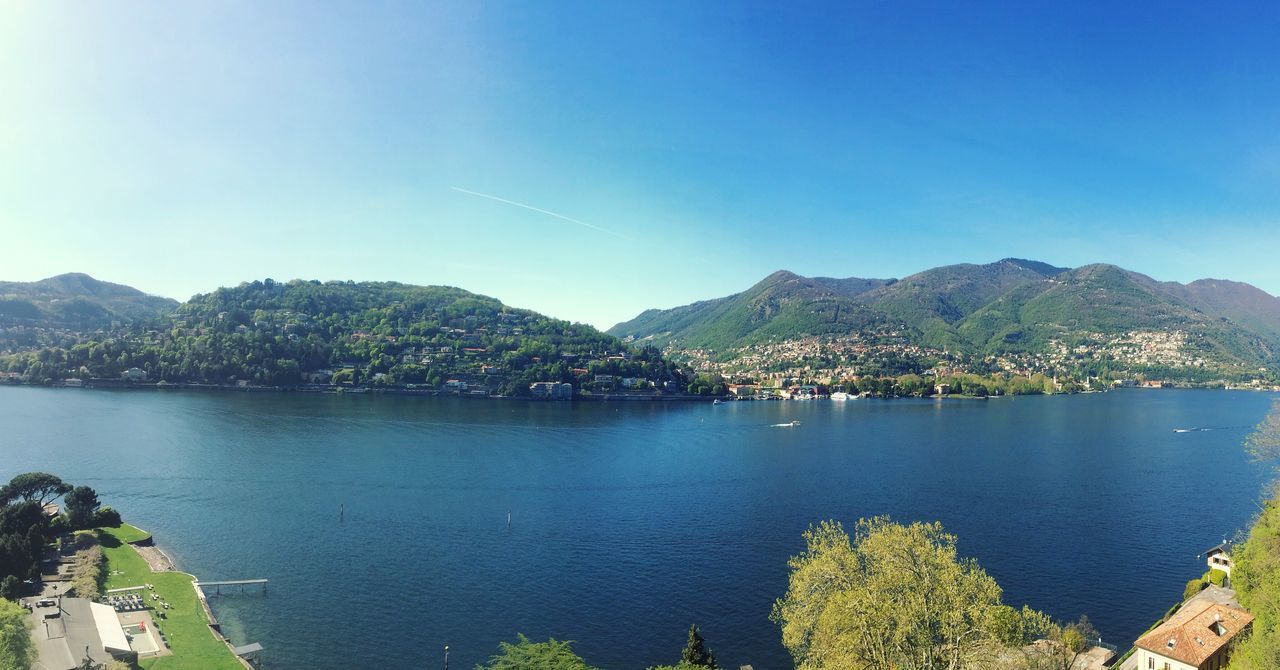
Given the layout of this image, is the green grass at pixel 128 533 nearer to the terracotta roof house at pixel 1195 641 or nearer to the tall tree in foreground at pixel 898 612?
the tall tree in foreground at pixel 898 612

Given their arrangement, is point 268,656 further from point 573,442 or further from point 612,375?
point 612,375

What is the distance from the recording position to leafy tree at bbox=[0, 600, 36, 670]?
44.0ft

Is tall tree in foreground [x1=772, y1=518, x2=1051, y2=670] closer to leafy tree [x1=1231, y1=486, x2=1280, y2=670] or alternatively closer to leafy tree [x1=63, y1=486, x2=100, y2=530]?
leafy tree [x1=1231, y1=486, x2=1280, y2=670]

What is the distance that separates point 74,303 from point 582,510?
544 feet

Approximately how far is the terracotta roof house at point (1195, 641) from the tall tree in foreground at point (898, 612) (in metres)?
3.64

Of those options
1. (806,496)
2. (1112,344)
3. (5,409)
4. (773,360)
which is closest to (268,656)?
(806,496)


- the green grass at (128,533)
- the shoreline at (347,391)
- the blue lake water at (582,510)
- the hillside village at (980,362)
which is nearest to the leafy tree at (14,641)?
the blue lake water at (582,510)

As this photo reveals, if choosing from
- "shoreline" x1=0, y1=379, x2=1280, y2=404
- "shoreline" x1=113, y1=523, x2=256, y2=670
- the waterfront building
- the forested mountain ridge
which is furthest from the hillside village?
"shoreline" x1=113, y1=523, x2=256, y2=670

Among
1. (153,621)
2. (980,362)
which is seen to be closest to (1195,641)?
(153,621)

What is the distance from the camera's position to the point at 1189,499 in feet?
131

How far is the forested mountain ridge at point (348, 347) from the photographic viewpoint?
9262 centimetres

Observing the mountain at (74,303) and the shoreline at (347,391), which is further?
the mountain at (74,303)

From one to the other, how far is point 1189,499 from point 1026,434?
29026 mm

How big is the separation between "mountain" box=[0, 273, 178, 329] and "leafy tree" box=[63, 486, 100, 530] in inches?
4811
